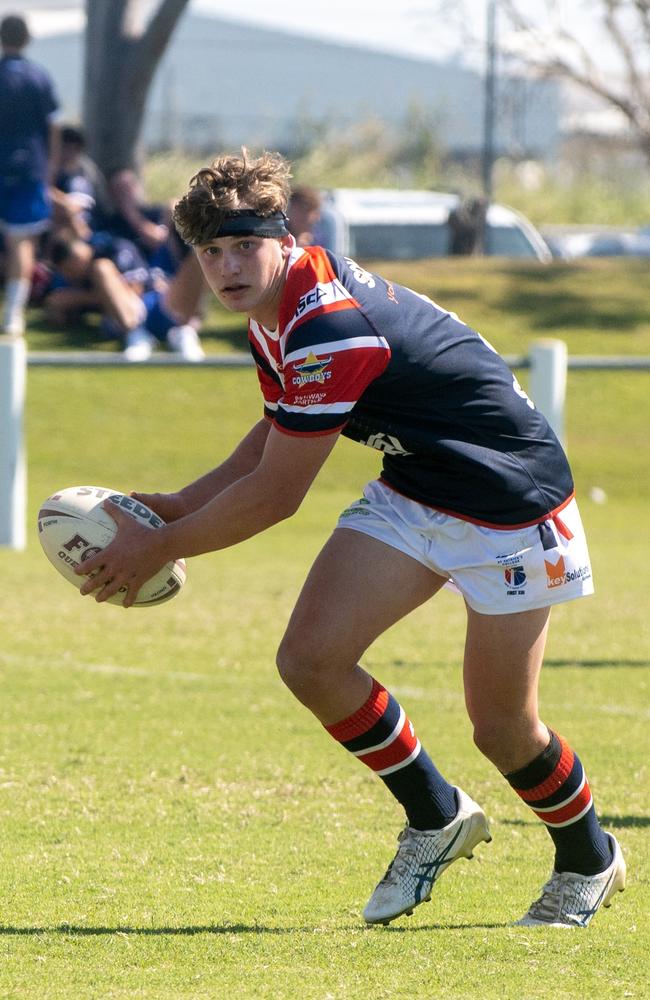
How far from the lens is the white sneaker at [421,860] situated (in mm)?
4578

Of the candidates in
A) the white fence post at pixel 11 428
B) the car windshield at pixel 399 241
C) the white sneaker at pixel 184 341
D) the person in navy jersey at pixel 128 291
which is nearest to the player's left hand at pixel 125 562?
the white fence post at pixel 11 428

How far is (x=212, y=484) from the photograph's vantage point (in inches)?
197

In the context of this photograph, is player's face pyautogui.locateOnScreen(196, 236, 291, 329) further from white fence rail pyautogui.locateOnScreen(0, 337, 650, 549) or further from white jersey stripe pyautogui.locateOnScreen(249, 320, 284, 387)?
white fence rail pyautogui.locateOnScreen(0, 337, 650, 549)

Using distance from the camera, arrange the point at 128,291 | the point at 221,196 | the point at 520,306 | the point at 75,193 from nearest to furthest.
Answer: the point at 221,196
the point at 128,291
the point at 75,193
the point at 520,306

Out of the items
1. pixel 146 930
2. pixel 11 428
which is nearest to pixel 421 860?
pixel 146 930

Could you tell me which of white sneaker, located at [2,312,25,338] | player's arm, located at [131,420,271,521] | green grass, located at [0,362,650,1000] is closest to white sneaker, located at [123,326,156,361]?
white sneaker, located at [2,312,25,338]

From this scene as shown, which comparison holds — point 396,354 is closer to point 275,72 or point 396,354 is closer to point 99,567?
point 99,567

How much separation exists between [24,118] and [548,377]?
241 inches

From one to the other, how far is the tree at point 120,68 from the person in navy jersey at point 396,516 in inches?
711

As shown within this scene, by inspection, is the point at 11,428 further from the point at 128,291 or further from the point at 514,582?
the point at 514,582

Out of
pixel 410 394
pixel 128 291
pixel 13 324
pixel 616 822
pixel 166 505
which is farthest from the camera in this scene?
pixel 128 291

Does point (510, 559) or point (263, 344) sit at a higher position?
point (263, 344)

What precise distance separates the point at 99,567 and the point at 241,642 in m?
4.73

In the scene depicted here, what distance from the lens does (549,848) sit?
545 centimetres
